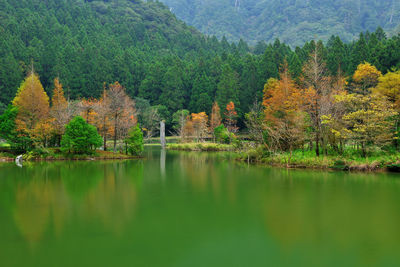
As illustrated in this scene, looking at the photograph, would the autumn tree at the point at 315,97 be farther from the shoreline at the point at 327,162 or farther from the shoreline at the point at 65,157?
the shoreline at the point at 65,157

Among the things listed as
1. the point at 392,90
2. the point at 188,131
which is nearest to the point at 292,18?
the point at 188,131

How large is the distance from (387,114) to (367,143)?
2124 mm

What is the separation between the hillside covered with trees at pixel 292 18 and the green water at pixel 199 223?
104 metres

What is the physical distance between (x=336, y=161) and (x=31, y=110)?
2162 cm

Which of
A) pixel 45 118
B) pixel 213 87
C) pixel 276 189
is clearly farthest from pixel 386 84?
pixel 213 87

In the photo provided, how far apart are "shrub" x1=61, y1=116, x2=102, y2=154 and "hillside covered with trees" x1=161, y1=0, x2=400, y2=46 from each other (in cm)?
9613

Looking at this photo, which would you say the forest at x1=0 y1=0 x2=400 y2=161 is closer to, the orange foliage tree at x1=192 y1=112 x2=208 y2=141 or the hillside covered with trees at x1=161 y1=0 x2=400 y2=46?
the orange foliage tree at x1=192 y1=112 x2=208 y2=141

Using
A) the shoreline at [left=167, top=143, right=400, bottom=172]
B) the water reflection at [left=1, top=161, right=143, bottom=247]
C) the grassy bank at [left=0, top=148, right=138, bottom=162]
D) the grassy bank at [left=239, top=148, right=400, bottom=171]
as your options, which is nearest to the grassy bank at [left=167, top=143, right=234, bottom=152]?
the shoreline at [left=167, top=143, right=400, bottom=172]

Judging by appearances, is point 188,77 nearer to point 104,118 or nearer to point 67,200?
point 104,118

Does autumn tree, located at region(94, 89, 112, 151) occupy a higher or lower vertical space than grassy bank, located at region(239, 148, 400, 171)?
higher

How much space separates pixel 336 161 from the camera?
58.2 feet

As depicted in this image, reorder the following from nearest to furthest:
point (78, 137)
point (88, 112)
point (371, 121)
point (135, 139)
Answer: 1. point (371, 121)
2. point (78, 137)
3. point (135, 139)
4. point (88, 112)

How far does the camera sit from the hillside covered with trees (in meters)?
117

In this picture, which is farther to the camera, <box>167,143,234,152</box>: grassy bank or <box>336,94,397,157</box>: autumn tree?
<box>167,143,234,152</box>: grassy bank
